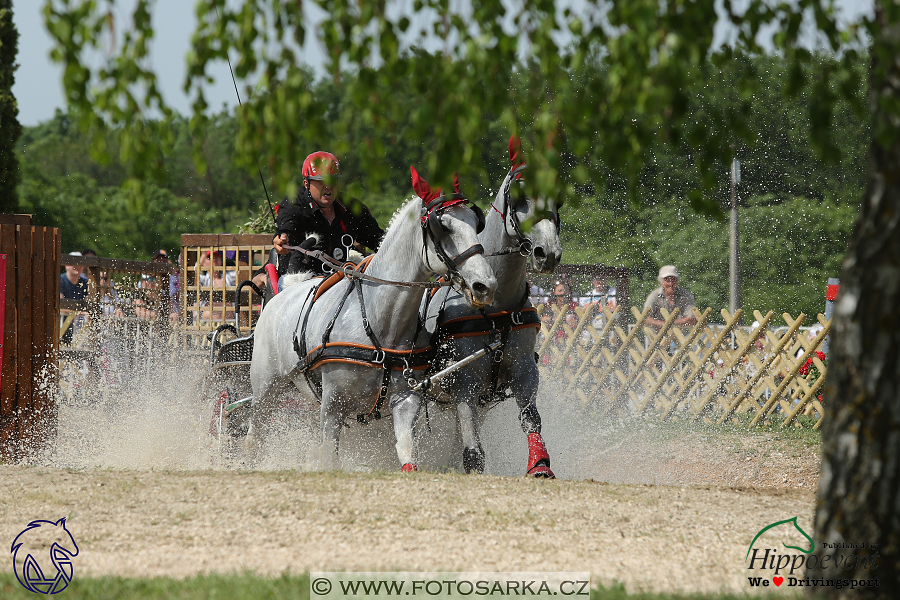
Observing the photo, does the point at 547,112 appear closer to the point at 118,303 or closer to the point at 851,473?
the point at 851,473

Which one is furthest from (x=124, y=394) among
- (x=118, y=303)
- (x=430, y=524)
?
(x=430, y=524)

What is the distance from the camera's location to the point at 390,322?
580 cm

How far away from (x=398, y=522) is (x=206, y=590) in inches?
48.2

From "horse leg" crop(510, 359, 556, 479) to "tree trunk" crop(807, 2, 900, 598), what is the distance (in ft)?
9.04

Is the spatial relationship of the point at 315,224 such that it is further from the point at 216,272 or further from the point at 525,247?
the point at 216,272

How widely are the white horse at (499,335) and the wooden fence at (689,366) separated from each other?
5.37 m

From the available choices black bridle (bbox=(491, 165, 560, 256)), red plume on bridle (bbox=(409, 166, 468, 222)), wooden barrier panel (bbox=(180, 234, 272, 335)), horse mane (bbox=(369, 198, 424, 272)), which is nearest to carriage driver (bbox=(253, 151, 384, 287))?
horse mane (bbox=(369, 198, 424, 272))

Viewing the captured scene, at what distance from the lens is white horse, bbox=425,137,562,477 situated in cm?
588

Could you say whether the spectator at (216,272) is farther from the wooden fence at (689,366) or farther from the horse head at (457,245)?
the horse head at (457,245)

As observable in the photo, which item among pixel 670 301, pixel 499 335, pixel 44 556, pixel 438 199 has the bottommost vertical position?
pixel 44 556

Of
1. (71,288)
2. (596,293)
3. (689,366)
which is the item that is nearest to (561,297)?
(596,293)

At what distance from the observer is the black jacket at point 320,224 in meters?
7.09

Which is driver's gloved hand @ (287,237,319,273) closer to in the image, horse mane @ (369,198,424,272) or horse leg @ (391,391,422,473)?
horse mane @ (369,198,424,272)

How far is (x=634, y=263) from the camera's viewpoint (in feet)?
77.0
